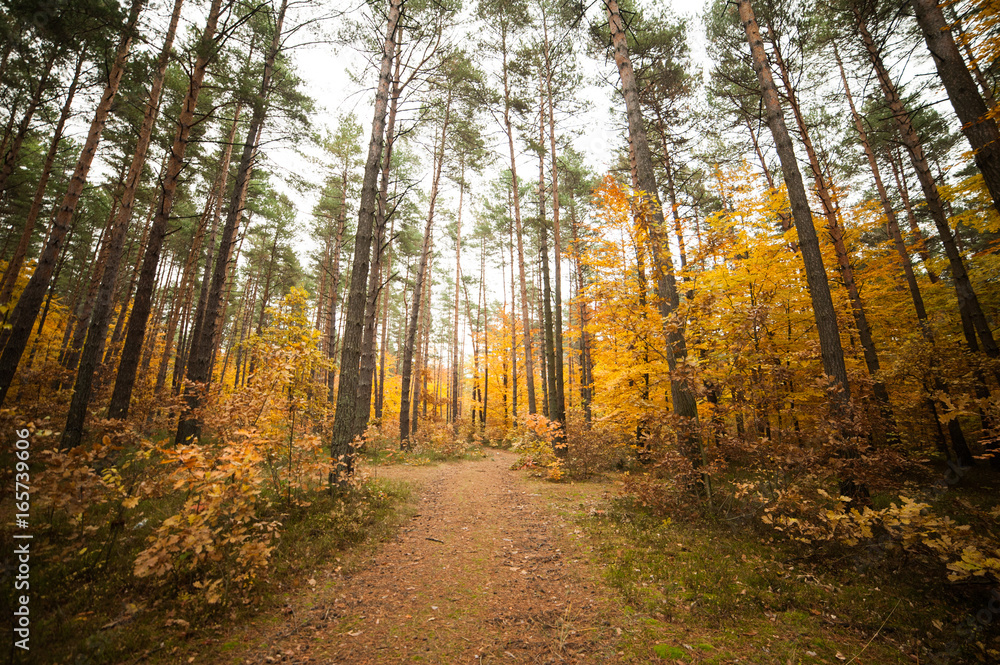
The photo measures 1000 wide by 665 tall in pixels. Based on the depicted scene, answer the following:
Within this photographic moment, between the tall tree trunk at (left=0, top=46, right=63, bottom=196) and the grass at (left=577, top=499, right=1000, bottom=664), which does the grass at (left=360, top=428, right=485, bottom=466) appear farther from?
the tall tree trunk at (left=0, top=46, right=63, bottom=196)

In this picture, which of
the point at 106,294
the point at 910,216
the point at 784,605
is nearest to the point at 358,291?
the point at 106,294

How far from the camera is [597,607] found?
377 centimetres

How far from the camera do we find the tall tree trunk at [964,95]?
5070mm

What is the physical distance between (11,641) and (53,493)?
3.77ft

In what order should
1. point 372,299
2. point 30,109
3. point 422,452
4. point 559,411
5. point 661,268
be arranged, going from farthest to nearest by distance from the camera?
point 422,452 < point 559,411 < point 372,299 < point 30,109 < point 661,268

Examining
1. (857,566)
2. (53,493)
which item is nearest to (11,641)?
(53,493)

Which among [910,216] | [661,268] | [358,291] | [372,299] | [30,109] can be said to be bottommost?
[358,291]

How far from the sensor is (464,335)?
1191 inches

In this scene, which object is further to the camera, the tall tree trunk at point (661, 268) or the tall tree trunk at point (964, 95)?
the tall tree trunk at point (661, 268)

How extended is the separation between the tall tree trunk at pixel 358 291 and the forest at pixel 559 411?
8 centimetres

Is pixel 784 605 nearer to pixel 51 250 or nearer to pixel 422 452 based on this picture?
pixel 422 452

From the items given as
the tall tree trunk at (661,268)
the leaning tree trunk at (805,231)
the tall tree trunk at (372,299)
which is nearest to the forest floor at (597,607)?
the tall tree trunk at (661,268)

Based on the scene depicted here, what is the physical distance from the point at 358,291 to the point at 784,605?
26.0 ft

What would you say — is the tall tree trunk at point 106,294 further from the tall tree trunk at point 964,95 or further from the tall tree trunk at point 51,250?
the tall tree trunk at point 964,95
